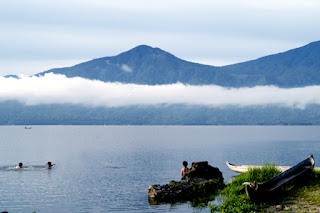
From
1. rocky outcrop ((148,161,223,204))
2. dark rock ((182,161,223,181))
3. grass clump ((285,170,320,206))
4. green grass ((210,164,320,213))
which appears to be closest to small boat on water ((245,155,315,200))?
green grass ((210,164,320,213))

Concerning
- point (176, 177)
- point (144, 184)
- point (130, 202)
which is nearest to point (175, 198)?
point (130, 202)

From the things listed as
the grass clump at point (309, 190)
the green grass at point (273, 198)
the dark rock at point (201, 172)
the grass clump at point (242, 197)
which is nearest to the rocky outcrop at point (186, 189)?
the dark rock at point (201, 172)

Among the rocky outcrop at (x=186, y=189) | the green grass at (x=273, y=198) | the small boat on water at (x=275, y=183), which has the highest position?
the small boat on water at (x=275, y=183)

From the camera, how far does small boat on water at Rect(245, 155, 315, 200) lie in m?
26.1

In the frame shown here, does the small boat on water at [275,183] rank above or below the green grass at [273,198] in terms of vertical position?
above

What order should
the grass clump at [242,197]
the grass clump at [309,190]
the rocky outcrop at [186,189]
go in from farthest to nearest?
1. the rocky outcrop at [186,189]
2. the grass clump at [309,190]
3. the grass clump at [242,197]

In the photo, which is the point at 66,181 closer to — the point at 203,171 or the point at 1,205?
the point at 1,205

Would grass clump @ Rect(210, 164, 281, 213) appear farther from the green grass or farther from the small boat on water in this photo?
the small boat on water

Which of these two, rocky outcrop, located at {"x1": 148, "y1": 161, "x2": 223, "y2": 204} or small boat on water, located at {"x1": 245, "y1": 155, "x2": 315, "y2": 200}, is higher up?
small boat on water, located at {"x1": 245, "y1": 155, "x2": 315, "y2": 200}

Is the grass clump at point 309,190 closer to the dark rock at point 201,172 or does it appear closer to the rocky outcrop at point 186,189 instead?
the rocky outcrop at point 186,189

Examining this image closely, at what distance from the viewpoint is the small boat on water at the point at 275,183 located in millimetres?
26141

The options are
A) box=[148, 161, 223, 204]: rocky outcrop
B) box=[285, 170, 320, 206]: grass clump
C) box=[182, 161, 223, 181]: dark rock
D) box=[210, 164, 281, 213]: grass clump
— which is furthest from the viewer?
box=[182, 161, 223, 181]: dark rock

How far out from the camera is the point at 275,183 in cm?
2755

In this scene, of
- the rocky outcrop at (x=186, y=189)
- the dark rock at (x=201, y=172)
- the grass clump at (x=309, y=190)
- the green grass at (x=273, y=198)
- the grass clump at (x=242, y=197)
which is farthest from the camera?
the dark rock at (x=201, y=172)
